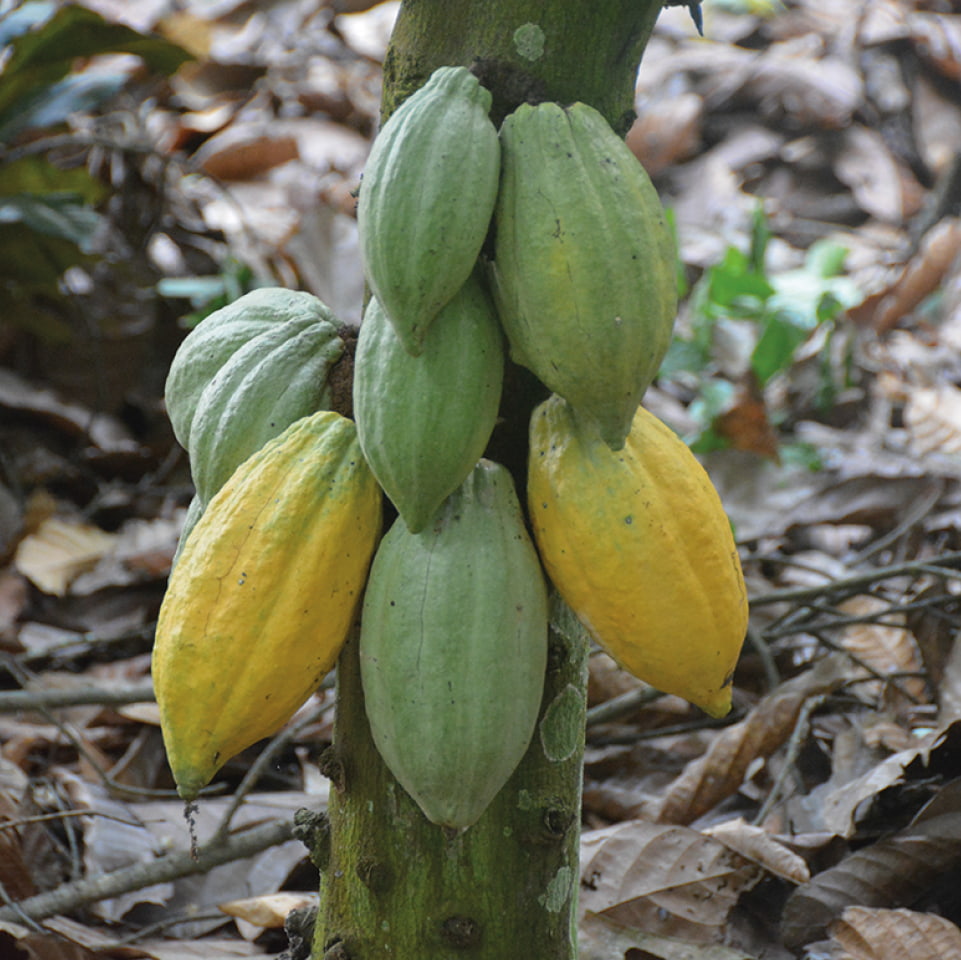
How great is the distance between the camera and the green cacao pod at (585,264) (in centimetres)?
84

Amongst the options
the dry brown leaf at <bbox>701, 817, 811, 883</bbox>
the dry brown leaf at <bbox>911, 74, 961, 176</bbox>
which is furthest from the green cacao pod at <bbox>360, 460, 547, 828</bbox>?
the dry brown leaf at <bbox>911, 74, 961, 176</bbox>

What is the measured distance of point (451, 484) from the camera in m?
0.89

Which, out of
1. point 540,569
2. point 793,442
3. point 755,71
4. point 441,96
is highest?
point 441,96

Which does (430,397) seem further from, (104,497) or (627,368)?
(104,497)

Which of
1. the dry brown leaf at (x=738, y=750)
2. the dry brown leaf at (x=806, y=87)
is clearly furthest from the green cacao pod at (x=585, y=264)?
the dry brown leaf at (x=806, y=87)

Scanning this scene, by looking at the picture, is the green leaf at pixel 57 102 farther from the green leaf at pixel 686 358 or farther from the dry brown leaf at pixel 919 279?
the dry brown leaf at pixel 919 279

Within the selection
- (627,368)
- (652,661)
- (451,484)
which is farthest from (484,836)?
(627,368)

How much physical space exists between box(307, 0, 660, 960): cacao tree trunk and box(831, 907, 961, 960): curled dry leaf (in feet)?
1.47

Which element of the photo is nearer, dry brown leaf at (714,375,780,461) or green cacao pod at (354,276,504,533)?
green cacao pod at (354,276,504,533)

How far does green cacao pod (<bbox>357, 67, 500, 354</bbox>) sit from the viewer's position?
33.3 inches

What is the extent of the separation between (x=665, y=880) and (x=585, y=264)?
944 millimetres

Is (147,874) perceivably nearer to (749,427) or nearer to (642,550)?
(642,550)

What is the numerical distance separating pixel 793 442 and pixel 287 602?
2519mm

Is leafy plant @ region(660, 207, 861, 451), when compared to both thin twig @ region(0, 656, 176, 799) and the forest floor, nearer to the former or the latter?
the forest floor
